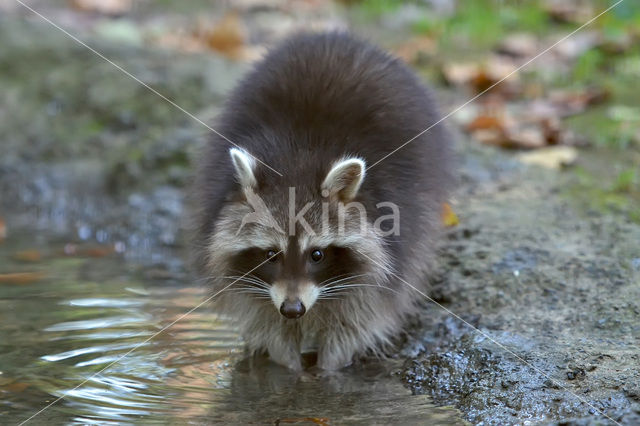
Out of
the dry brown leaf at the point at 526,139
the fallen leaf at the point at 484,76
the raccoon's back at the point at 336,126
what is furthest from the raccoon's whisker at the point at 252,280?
the fallen leaf at the point at 484,76

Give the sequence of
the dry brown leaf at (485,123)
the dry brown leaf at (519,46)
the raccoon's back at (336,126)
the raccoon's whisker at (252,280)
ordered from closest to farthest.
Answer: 1. the raccoon's whisker at (252,280)
2. the raccoon's back at (336,126)
3. the dry brown leaf at (485,123)
4. the dry brown leaf at (519,46)

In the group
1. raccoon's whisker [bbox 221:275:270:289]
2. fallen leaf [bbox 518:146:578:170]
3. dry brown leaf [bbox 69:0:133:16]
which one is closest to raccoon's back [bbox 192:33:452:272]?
raccoon's whisker [bbox 221:275:270:289]

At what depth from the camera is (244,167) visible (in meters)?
3.72

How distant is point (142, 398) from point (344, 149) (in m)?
1.38

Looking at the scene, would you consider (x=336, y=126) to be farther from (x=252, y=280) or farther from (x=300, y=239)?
(x=252, y=280)

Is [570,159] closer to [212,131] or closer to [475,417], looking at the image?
[212,131]

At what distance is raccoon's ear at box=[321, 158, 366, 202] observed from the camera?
368cm

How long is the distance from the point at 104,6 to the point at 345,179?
5.54 metres

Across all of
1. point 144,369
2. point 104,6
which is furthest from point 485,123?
point 104,6

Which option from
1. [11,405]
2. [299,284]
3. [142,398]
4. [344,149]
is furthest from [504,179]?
[11,405]

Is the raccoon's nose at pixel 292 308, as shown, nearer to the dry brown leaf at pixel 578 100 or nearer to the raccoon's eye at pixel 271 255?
the raccoon's eye at pixel 271 255

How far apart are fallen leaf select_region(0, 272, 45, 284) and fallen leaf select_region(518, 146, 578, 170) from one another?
3089mm

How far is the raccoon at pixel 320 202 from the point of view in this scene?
3.72 m

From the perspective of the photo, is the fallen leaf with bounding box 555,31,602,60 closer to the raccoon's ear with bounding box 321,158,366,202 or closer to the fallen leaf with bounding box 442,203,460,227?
the fallen leaf with bounding box 442,203,460,227
